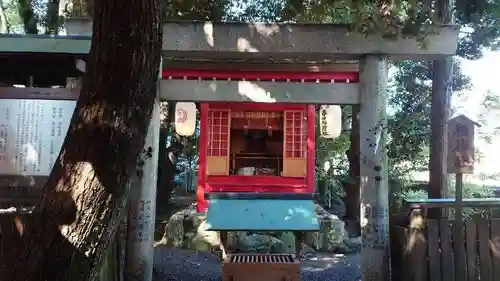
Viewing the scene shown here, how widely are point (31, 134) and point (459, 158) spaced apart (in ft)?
14.2

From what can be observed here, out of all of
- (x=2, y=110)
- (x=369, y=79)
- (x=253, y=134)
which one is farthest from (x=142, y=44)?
(x=253, y=134)

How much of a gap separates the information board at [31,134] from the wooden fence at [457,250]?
3.76 metres

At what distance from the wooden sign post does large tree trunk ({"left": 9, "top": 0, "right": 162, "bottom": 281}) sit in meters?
3.63

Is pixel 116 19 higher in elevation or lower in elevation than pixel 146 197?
higher

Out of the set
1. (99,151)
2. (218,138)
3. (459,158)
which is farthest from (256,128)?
(99,151)

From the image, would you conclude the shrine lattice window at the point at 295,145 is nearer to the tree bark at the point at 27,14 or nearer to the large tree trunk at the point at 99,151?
the tree bark at the point at 27,14

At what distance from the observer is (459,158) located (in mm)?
4777

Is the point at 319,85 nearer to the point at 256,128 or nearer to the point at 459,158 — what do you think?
the point at 459,158

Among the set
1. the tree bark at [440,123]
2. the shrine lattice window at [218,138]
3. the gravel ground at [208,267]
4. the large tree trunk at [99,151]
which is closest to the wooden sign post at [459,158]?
the gravel ground at [208,267]

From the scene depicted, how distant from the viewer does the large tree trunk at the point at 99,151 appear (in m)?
2.00

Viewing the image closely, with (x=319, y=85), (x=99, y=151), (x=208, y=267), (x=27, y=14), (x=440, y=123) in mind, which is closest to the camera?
(x=99, y=151)

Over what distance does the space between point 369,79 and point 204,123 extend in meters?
6.23

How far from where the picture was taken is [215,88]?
5.90 meters

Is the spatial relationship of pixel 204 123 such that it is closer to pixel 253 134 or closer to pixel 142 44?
pixel 253 134
